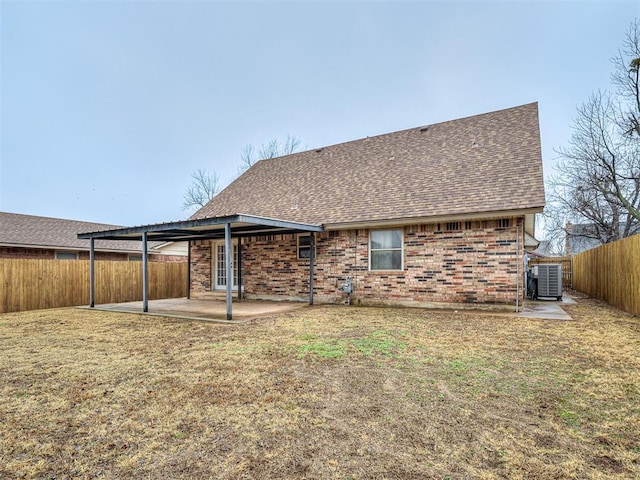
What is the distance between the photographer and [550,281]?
476 inches

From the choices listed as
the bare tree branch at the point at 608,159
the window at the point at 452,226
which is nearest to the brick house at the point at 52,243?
the window at the point at 452,226

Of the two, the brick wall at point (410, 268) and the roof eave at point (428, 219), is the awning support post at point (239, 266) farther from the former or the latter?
the roof eave at point (428, 219)

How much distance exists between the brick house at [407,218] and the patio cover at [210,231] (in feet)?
2.03

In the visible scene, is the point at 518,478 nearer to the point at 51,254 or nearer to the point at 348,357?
the point at 348,357

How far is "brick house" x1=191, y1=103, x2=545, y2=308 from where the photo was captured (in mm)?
9102

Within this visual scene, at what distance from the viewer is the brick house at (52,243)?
15.1 meters

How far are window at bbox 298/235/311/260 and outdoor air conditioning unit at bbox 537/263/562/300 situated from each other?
7.83 meters

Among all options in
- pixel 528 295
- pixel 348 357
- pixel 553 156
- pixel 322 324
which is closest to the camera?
pixel 348 357

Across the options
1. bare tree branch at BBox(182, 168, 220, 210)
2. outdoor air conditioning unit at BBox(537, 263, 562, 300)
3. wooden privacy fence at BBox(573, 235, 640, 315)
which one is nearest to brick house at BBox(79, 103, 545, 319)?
outdoor air conditioning unit at BBox(537, 263, 562, 300)

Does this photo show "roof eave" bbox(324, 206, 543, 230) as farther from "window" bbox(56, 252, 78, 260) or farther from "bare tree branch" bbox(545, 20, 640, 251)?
"bare tree branch" bbox(545, 20, 640, 251)

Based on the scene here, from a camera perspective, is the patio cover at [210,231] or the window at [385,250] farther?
the window at [385,250]

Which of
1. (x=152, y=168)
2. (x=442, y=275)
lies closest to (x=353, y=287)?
(x=442, y=275)

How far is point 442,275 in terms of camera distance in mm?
9617

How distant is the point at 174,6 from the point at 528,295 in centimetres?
2002
